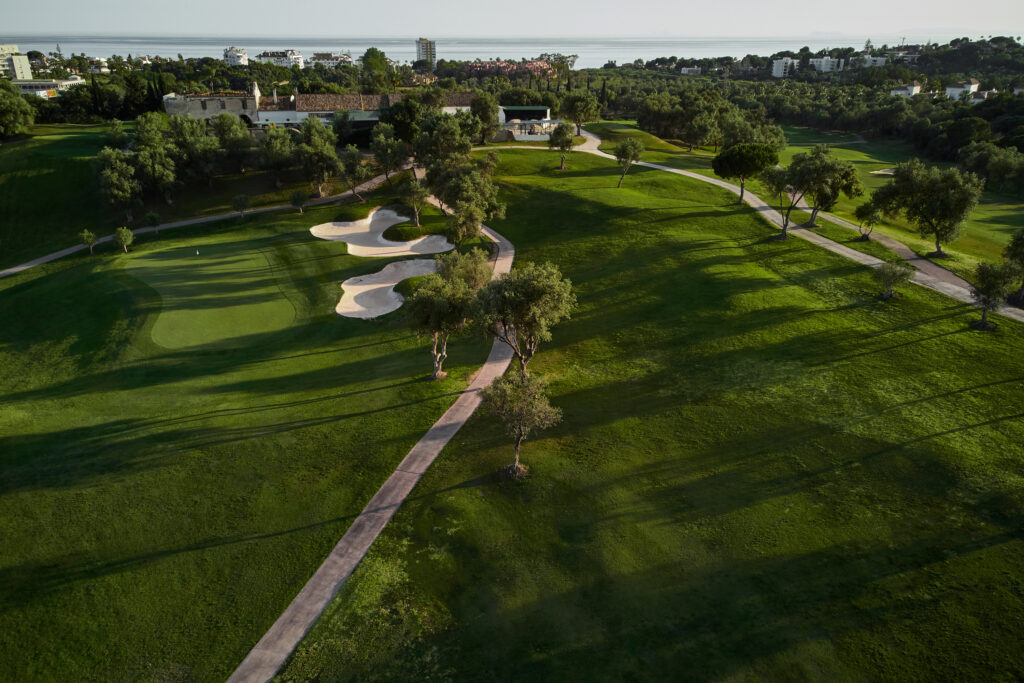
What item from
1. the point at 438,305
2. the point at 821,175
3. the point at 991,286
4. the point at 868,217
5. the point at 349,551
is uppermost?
the point at 821,175

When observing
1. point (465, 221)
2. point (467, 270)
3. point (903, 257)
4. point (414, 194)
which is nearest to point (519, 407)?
point (467, 270)

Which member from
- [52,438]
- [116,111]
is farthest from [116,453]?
[116,111]

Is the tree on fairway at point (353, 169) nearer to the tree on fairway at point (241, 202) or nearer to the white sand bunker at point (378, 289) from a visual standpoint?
the tree on fairway at point (241, 202)

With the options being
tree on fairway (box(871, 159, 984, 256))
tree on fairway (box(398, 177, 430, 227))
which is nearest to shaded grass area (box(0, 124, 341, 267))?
tree on fairway (box(398, 177, 430, 227))

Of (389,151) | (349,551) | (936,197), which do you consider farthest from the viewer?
(389,151)

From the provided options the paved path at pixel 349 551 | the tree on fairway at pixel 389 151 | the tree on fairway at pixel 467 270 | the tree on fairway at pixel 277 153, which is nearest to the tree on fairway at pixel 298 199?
the tree on fairway at pixel 277 153

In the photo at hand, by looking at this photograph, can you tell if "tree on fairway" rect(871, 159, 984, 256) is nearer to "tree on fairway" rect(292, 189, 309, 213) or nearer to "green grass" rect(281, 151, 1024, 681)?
"green grass" rect(281, 151, 1024, 681)

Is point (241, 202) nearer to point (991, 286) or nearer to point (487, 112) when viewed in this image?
point (487, 112)

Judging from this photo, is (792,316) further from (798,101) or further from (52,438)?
(798,101)
